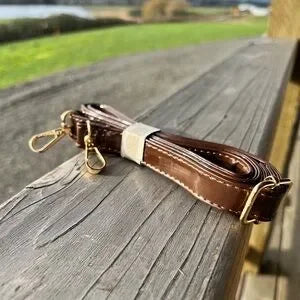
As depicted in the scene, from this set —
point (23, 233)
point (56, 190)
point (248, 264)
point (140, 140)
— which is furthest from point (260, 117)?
point (248, 264)

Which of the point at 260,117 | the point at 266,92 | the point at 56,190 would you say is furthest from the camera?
the point at 266,92

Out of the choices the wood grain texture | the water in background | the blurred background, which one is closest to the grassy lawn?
the blurred background

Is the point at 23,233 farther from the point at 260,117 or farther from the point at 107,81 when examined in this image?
the point at 107,81

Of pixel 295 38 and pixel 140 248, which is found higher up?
pixel 140 248

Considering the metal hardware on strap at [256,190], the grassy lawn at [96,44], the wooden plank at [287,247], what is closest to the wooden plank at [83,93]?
the grassy lawn at [96,44]

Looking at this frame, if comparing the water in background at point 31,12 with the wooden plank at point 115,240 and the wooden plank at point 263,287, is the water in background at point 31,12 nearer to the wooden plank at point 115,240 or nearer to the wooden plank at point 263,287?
the wooden plank at point 263,287

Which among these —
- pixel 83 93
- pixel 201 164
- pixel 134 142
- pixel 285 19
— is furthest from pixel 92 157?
pixel 285 19
